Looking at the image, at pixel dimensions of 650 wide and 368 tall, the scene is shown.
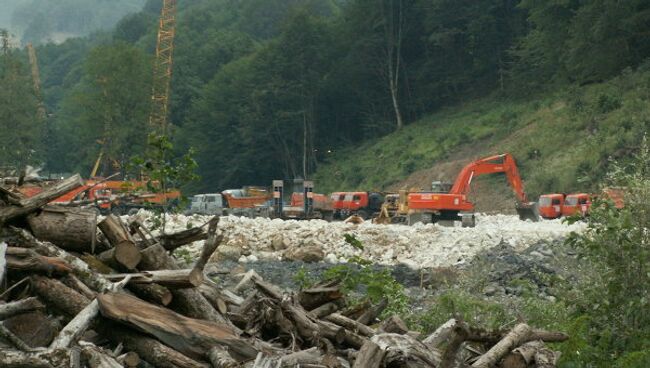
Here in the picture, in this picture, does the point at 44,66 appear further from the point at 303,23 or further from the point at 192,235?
the point at 192,235

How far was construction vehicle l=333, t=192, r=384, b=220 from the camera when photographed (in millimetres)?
48219

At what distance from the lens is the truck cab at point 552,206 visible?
40309 millimetres

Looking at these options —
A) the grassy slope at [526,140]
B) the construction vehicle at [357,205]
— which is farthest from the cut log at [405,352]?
the construction vehicle at [357,205]

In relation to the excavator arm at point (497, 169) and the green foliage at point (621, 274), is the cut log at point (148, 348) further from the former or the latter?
the excavator arm at point (497, 169)

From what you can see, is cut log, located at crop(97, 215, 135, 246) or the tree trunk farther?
cut log, located at crop(97, 215, 135, 246)

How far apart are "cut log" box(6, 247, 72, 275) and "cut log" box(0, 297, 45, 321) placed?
0.41 m

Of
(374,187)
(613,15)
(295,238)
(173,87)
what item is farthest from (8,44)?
(295,238)

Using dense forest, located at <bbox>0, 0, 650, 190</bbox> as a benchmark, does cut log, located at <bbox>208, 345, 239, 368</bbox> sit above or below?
below

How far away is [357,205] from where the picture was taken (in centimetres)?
4822

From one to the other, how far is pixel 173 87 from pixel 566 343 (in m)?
97.9

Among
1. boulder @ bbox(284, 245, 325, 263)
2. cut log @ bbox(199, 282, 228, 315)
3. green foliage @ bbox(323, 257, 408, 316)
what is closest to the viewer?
cut log @ bbox(199, 282, 228, 315)

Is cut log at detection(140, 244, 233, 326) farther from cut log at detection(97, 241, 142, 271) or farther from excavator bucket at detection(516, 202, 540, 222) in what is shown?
excavator bucket at detection(516, 202, 540, 222)

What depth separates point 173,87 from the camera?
105m

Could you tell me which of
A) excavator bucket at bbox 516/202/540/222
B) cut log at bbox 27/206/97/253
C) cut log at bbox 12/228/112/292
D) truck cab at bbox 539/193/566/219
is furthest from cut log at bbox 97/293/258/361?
truck cab at bbox 539/193/566/219
